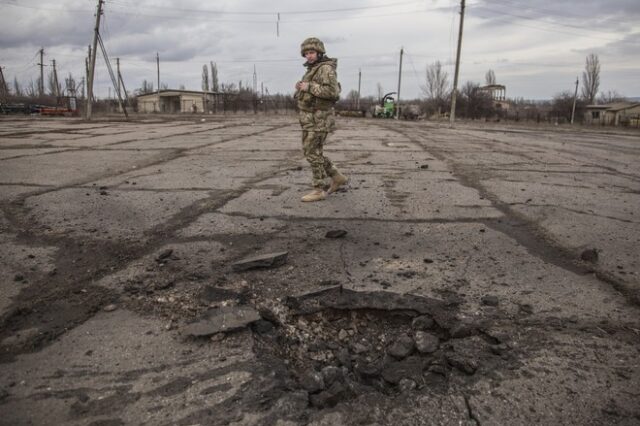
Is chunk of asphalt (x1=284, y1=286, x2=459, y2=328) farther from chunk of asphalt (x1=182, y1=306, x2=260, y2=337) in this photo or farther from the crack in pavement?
the crack in pavement

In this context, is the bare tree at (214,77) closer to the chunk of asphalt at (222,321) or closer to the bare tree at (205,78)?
the bare tree at (205,78)

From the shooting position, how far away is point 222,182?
204 inches

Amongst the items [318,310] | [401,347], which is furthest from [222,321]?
[401,347]

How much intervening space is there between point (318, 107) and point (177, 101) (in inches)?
2251

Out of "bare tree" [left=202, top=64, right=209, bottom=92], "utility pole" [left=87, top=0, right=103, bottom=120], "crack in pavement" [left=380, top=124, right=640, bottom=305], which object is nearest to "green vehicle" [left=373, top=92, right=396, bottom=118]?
"utility pole" [left=87, top=0, right=103, bottom=120]

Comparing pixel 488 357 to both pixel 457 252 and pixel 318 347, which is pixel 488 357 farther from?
pixel 457 252

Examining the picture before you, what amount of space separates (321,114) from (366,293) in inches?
98.2

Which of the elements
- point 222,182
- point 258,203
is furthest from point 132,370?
point 222,182

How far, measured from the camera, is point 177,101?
56656 millimetres

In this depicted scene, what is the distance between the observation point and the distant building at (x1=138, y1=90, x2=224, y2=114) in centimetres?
5447

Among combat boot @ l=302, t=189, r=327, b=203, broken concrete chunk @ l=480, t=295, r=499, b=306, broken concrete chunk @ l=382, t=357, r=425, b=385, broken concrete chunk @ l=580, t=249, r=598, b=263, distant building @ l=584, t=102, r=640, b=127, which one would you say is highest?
distant building @ l=584, t=102, r=640, b=127

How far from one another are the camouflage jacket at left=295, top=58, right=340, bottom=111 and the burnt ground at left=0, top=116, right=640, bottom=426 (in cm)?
97

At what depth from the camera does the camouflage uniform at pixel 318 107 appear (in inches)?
164

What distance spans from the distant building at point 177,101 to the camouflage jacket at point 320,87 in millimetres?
51544
